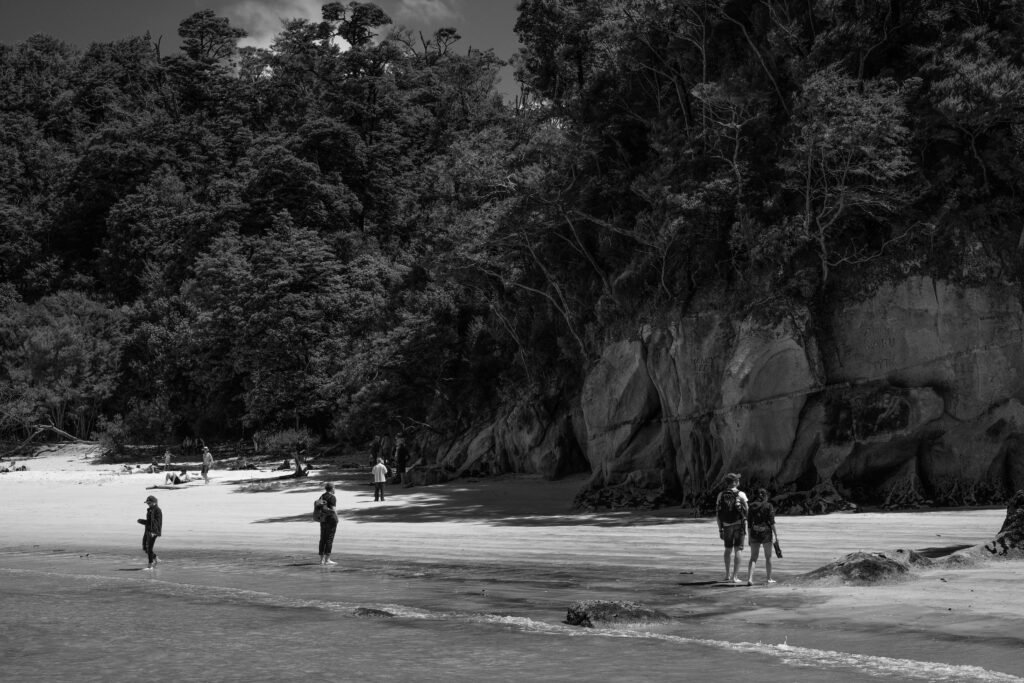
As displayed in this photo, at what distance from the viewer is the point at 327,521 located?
20.9 meters

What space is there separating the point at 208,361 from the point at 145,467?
28.5 ft

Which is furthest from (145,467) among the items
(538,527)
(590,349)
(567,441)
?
(538,527)

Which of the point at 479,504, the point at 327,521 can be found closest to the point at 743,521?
the point at 327,521

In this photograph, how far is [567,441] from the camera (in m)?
38.9

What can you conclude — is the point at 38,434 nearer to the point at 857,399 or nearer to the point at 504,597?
the point at 857,399

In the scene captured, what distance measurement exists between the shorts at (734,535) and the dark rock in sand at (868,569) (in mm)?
1261

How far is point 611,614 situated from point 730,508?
10.9 feet

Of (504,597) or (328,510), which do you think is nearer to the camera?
(504,597)

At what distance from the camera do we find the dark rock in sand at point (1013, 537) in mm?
Answer: 15414

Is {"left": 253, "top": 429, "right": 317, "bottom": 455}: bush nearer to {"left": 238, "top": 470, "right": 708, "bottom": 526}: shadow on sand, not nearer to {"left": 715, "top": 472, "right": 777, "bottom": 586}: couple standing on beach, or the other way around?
{"left": 238, "top": 470, "right": 708, "bottom": 526}: shadow on sand

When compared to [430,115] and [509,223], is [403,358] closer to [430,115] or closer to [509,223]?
[509,223]

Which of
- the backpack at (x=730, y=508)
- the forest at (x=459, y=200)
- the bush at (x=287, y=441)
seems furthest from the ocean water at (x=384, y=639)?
the bush at (x=287, y=441)

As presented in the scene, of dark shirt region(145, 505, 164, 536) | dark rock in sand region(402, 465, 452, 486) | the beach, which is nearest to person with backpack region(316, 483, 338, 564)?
the beach

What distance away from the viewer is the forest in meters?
25.5
